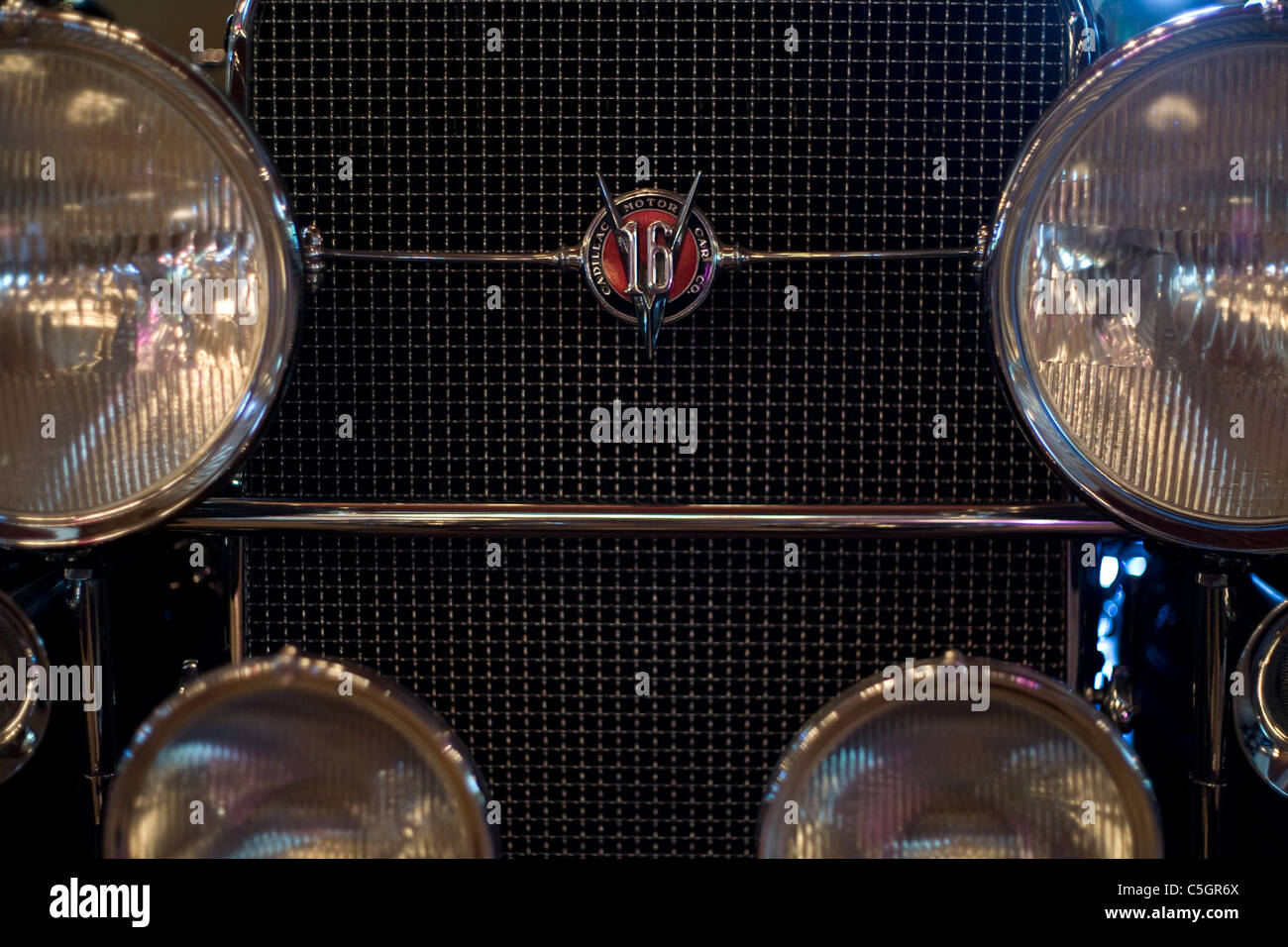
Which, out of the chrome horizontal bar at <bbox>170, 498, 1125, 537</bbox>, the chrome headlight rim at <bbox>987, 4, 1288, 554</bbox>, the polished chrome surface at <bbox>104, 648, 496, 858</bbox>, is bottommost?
the polished chrome surface at <bbox>104, 648, 496, 858</bbox>

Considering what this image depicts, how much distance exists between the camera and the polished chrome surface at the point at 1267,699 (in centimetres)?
111

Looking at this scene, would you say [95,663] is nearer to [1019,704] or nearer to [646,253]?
[646,253]

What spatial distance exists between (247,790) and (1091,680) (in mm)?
978

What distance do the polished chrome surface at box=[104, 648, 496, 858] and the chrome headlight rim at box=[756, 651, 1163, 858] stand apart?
1.03 ft

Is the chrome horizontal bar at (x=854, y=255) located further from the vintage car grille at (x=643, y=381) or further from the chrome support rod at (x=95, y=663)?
the chrome support rod at (x=95, y=663)

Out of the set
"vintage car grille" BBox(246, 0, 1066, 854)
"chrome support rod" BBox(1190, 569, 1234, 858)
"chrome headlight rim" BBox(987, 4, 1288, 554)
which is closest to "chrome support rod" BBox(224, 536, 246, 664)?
"vintage car grille" BBox(246, 0, 1066, 854)

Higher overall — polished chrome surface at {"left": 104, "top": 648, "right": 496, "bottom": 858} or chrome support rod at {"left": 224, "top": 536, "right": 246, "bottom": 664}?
chrome support rod at {"left": 224, "top": 536, "right": 246, "bottom": 664}

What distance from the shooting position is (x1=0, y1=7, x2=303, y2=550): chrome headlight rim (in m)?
0.94

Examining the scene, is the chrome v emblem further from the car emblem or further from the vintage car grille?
the vintage car grille

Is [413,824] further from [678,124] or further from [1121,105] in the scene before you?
[1121,105]

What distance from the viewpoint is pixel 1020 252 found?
96cm

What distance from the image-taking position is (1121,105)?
95 centimetres
